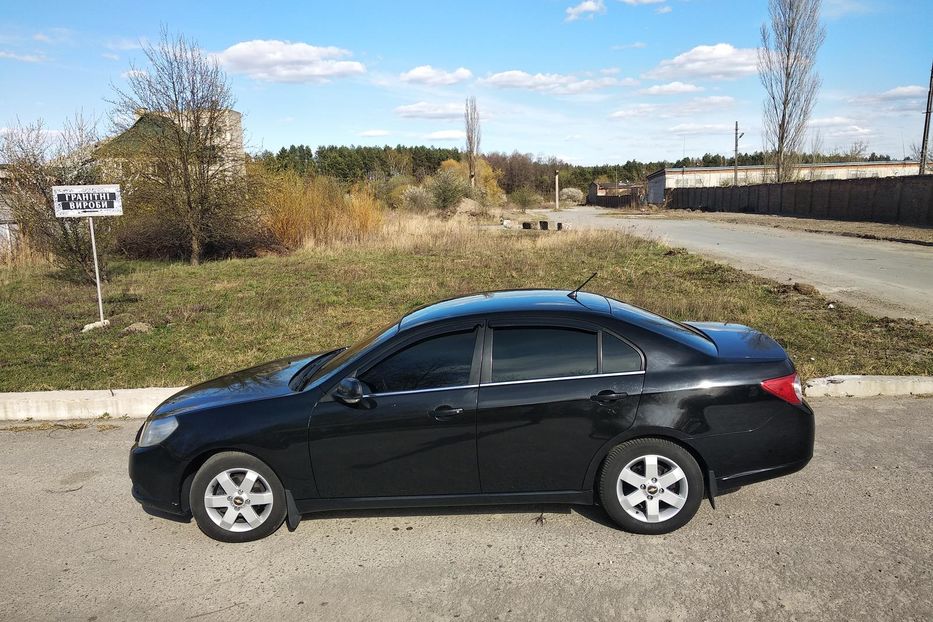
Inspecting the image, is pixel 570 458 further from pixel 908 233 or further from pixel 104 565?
pixel 908 233

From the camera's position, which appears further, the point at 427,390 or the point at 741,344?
the point at 741,344

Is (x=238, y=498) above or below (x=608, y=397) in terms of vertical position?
below

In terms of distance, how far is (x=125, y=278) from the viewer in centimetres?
1841

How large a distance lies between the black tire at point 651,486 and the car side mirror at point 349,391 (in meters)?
1.52

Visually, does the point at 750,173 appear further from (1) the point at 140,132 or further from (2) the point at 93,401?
(2) the point at 93,401

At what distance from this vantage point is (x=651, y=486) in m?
3.93

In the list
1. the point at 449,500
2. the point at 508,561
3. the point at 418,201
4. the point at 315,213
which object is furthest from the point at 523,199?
the point at 508,561

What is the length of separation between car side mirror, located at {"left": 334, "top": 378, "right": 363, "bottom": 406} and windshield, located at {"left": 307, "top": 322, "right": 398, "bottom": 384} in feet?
0.82

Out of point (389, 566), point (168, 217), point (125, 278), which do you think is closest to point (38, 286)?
point (125, 278)

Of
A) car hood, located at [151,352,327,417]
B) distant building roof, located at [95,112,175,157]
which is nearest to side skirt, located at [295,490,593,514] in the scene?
car hood, located at [151,352,327,417]

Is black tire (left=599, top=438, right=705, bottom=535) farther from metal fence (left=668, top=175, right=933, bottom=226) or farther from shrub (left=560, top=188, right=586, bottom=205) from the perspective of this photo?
shrub (left=560, top=188, right=586, bottom=205)

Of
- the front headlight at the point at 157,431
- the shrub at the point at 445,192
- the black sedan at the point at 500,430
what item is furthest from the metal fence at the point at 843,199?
the front headlight at the point at 157,431

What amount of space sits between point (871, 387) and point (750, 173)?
245 ft

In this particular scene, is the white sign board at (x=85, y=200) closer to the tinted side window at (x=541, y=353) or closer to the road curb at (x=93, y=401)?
the road curb at (x=93, y=401)
